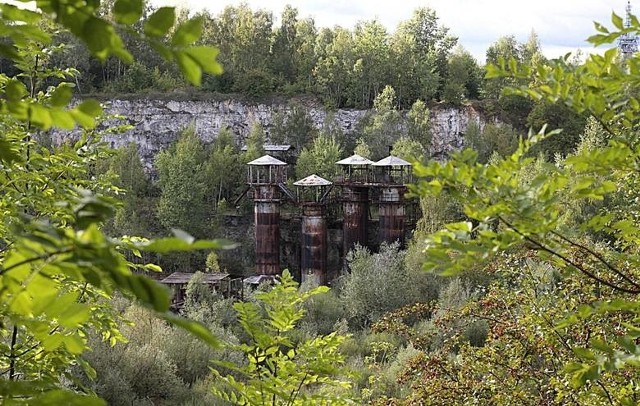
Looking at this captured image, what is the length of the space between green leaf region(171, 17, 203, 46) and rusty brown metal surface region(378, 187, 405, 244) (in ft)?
53.4

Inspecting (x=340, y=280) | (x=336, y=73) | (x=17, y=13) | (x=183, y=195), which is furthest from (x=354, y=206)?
(x=17, y=13)

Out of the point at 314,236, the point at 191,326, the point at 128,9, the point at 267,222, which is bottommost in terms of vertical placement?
the point at 314,236

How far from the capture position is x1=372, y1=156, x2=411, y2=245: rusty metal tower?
55.6ft

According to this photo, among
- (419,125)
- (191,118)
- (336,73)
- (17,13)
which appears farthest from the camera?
(336,73)

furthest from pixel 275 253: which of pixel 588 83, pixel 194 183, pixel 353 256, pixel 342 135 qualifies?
pixel 588 83

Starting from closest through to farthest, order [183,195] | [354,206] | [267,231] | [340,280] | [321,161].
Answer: [340,280] < [267,231] < [354,206] < [183,195] < [321,161]

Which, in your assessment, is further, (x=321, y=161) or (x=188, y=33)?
(x=321, y=161)

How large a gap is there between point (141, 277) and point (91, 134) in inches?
123

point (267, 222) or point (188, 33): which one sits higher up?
point (188, 33)

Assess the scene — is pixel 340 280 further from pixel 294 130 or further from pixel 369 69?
pixel 369 69

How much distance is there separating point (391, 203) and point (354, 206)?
1.34m

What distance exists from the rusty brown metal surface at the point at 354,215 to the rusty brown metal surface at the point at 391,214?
0.88m

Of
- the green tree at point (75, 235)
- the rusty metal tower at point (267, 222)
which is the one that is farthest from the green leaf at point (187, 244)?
the rusty metal tower at point (267, 222)

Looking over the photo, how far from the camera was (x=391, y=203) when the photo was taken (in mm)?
17016
